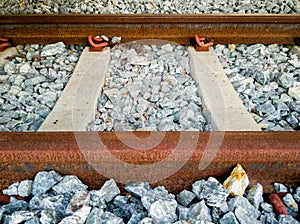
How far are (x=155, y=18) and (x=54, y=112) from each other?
5.19 ft

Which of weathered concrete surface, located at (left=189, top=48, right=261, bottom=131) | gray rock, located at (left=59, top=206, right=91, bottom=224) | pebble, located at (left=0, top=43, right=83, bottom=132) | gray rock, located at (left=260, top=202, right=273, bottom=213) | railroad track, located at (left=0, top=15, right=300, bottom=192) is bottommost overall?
pebble, located at (left=0, top=43, right=83, bottom=132)

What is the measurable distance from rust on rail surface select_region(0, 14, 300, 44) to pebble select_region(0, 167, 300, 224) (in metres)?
→ 2.13

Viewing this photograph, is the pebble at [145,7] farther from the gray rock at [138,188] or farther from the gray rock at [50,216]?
the gray rock at [50,216]

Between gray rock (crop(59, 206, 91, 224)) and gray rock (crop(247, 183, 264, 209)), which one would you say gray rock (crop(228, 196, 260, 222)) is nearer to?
gray rock (crop(247, 183, 264, 209))

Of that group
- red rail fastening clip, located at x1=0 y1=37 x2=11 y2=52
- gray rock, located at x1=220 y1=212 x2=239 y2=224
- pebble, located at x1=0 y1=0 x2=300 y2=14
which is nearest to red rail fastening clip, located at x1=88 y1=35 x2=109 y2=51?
red rail fastening clip, located at x1=0 y1=37 x2=11 y2=52

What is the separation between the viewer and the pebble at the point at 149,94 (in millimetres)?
2168

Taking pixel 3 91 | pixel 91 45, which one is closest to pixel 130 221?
pixel 3 91

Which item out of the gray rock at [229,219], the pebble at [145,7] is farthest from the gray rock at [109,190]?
the pebble at [145,7]

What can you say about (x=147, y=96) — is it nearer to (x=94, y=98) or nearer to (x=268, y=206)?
(x=94, y=98)

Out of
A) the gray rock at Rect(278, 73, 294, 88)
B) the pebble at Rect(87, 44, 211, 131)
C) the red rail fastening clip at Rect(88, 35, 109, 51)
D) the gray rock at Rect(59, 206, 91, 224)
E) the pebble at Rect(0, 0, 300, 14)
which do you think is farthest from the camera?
the pebble at Rect(0, 0, 300, 14)

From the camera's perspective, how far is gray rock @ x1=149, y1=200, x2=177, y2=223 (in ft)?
3.94

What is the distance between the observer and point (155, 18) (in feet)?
10.7

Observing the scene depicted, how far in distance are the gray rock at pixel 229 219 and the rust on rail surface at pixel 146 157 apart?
221mm

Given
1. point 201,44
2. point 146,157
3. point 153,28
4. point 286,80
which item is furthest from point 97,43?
point 146,157
